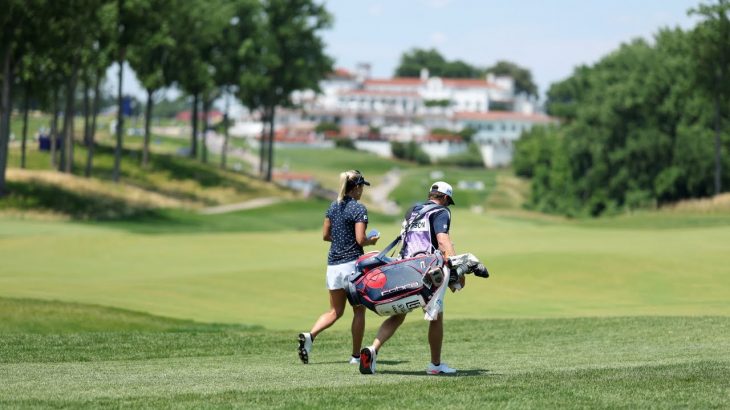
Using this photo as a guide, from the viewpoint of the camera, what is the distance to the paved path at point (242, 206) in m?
70.7

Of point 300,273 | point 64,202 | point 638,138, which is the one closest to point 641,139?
point 638,138

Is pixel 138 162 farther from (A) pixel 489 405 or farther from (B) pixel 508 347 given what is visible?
(A) pixel 489 405

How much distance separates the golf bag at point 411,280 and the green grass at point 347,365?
2.72ft

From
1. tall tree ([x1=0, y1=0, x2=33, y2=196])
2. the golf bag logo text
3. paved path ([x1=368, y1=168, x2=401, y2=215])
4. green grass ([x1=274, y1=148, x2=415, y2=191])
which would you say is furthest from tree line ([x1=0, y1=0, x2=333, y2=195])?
green grass ([x1=274, y1=148, x2=415, y2=191])

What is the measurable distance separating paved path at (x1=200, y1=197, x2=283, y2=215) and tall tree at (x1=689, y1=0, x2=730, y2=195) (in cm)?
2597

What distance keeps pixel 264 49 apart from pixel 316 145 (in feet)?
338

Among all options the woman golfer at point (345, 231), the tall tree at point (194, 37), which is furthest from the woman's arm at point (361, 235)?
the tall tree at point (194, 37)

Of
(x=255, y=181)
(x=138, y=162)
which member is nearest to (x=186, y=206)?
(x=138, y=162)

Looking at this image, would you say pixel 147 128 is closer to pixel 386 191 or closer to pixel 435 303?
pixel 386 191

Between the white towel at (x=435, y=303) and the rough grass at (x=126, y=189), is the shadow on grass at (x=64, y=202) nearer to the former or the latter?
the rough grass at (x=126, y=189)

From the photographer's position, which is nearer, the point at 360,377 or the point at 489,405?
the point at 489,405

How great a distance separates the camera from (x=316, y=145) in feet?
625

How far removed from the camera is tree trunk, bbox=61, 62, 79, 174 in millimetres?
65250

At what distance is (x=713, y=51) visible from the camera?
77438 millimetres
